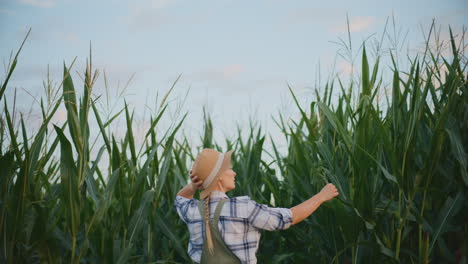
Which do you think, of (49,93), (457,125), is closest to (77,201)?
(49,93)

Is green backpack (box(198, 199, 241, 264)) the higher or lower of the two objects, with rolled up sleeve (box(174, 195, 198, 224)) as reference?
lower

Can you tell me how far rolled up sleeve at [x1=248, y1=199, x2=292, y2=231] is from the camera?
218cm

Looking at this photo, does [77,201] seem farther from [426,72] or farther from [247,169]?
[426,72]

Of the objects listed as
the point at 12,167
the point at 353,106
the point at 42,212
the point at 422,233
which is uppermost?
the point at 353,106

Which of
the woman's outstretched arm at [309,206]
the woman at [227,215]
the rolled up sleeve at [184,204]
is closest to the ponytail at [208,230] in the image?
the woman at [227,215]

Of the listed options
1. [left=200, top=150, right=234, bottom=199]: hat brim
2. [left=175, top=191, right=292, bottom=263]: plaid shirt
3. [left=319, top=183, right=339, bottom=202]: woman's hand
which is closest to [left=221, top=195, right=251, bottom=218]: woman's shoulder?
[left=175, top=191, right=292, bottom=263]: plaid shirt

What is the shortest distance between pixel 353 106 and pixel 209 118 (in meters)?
1.11

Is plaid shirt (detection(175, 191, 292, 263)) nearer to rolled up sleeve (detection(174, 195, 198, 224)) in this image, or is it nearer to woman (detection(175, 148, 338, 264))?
woman (detection(175, 148, 338, 264))

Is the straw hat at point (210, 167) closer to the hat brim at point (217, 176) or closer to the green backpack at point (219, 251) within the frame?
the hat brim at point (217, 176)

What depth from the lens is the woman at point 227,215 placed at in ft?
7.18

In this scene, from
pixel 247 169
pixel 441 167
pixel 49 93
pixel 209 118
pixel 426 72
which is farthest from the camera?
pixel 209 118

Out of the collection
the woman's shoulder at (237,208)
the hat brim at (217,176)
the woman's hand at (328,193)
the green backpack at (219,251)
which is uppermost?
the hat brim at (217,176)

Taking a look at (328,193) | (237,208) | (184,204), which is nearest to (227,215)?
(237,208)

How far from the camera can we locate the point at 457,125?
8.54 ft
